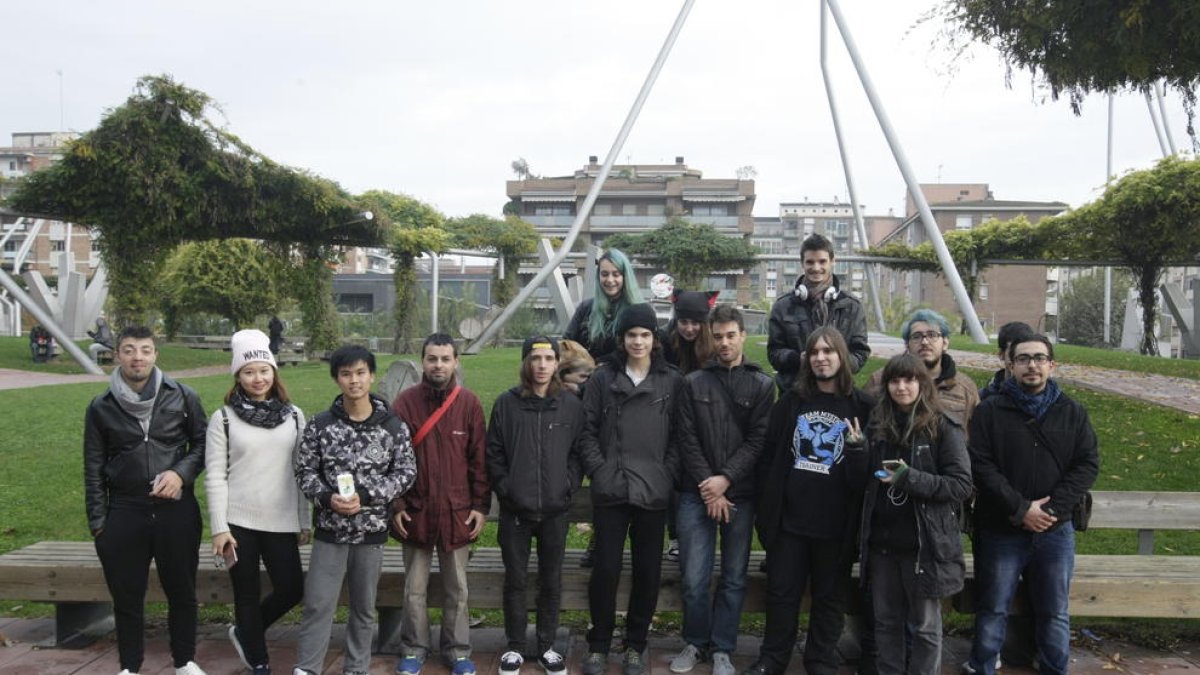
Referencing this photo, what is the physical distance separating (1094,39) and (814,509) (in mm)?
5998

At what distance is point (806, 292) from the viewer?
4.64 metres

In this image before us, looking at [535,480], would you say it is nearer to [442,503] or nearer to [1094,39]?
[442,503]

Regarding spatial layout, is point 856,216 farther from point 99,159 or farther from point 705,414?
point 705,414

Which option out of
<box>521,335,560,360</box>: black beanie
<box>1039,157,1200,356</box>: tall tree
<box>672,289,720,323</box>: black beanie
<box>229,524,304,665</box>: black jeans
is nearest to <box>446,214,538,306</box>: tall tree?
<box>1039,157,1200,356</box>: tall tree

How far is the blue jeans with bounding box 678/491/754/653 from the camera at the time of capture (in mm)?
3943

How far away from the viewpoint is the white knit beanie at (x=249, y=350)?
149 inches

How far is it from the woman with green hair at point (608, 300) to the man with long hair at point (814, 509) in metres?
1.17

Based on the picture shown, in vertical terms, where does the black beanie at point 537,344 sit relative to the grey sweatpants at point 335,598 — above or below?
above

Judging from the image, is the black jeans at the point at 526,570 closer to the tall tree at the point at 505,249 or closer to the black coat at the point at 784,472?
the black coat at the point at 784,472

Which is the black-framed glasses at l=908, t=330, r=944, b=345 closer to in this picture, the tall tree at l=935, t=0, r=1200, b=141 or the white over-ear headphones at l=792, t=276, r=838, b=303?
the white over-ear headphones at l=792, t=276, r=838, b=303

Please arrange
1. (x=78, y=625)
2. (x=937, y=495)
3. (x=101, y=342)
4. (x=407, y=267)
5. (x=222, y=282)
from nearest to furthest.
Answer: (x=937, y=495) → (x=78, y=625) → (x=101, y=342) → (x=407, y=267) → (x=222, y=282)

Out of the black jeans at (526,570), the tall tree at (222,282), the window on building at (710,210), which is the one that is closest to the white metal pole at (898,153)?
the black jeans at (526,570)

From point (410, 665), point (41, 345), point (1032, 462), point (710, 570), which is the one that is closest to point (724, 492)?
point (710, 570)

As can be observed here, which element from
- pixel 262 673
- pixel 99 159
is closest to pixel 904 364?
pixel 262 673
